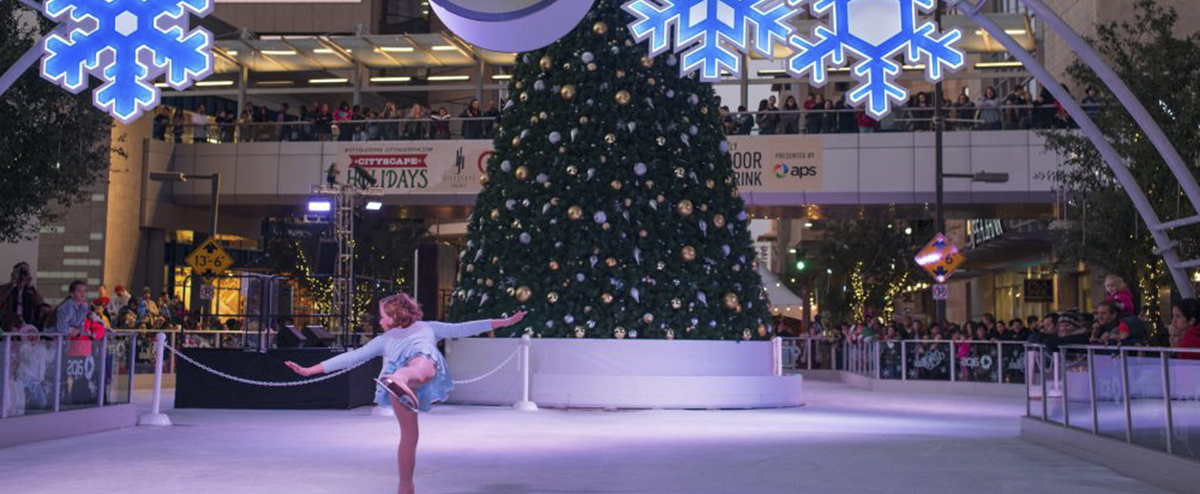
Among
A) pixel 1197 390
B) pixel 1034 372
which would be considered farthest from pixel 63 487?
pixel 1034 372

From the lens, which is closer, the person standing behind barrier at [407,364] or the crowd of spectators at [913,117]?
the person standing behind barrier at [407,364]

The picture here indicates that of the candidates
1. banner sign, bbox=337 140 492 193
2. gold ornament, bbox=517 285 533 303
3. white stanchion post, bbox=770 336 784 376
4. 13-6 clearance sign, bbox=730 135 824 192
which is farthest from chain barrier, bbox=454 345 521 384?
banner sign, bbox=337 140 492 193

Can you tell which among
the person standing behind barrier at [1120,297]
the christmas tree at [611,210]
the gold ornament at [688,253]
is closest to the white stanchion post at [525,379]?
the christmas tree at [611,210]

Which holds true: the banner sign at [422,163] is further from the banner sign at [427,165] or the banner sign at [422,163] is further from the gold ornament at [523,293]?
the gold ornament at [523,293]

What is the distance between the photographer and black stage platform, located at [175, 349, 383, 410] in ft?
58.5

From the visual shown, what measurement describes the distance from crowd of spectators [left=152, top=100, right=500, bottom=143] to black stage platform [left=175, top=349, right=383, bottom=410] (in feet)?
52.8

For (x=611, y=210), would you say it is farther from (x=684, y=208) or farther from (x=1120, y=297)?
(x=1120, y=297)

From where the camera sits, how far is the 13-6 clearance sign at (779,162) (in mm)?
32281

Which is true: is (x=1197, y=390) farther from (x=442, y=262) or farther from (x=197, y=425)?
(x=442, y=262)

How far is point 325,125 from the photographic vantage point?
3434cm

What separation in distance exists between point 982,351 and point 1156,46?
660cm

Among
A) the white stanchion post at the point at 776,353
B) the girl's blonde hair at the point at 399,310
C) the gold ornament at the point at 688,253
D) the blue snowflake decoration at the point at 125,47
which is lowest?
the white stanchion post at the point at 776,353

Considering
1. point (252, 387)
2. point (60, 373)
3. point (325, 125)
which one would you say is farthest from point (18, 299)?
point (325, 125)

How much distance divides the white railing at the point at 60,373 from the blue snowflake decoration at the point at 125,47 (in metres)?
2.43
